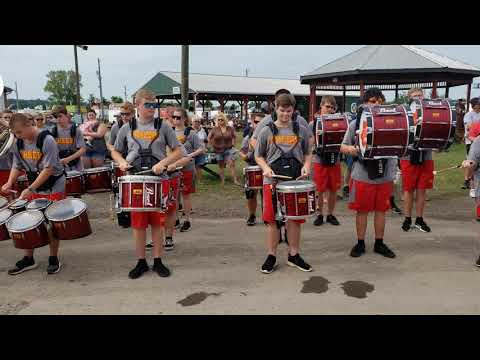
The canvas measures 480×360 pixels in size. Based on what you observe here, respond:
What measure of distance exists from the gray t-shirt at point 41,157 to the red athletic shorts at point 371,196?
347 centimetres

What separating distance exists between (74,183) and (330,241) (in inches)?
146

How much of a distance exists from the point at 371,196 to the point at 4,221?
4.13 m

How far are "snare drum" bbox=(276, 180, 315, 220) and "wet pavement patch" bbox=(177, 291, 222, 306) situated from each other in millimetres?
1102

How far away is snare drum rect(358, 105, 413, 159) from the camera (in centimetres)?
440

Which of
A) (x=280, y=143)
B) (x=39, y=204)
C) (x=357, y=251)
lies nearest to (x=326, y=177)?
(x=357, y=251)

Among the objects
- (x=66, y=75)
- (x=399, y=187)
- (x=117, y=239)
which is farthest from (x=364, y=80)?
(x=66, y=75)

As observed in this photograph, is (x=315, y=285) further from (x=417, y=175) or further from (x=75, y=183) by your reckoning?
(x=75, y=183)

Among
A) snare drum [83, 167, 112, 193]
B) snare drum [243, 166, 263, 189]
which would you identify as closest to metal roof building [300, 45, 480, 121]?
snare drum [243, 166, 263, 189]

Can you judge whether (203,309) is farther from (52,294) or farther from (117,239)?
(117,239)

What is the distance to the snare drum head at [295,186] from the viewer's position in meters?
4.15

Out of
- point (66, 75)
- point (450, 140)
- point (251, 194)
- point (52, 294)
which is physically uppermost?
point (66, 75)

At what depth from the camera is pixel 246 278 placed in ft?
14.5

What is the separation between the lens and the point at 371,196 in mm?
4855

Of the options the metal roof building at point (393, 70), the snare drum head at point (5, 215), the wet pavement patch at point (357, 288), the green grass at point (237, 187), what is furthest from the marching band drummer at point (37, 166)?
the metal roof building at point (393, 70)
